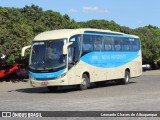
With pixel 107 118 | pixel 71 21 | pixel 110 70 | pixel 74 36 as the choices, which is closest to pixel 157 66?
pixel 71 21

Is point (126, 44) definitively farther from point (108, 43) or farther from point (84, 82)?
point (84, 82)

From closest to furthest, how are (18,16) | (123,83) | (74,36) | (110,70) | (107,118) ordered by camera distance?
(107,118)
(74,36)
(110,70)
(123,83)
(18,16)

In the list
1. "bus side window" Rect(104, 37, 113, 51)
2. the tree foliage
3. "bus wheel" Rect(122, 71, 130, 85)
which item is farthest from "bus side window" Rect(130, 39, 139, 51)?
the tree foliage

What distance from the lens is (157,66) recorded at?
62.9 metres

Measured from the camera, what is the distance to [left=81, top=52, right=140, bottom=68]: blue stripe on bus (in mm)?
25183

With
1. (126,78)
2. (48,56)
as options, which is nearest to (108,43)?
(126,78)

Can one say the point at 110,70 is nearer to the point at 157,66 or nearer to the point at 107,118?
the point at 107,118

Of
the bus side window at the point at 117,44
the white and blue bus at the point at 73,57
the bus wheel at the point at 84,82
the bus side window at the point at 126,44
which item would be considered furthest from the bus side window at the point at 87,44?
the bus side window at the point at 126,44

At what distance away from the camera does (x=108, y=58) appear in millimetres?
27391

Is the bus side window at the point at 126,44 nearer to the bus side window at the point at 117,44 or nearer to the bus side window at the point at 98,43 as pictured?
the bus side window at the point at 117,44

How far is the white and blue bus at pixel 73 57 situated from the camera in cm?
2272

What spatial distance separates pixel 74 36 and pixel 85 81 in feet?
9.54

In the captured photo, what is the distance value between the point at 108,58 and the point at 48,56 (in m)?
5.76

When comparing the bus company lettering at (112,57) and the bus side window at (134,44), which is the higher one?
the bus side window at (134,44)
